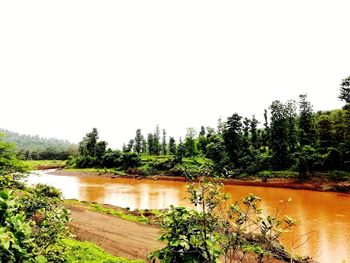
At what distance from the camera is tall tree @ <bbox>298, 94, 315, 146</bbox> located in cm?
5794

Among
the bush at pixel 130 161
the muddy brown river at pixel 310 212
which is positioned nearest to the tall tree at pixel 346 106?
the muddy brown river at pixel 310 212

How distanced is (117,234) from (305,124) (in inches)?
2157

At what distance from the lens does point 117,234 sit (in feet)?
55.0

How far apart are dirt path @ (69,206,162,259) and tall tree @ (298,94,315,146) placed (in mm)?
48251

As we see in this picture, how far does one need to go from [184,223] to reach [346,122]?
5092 cm

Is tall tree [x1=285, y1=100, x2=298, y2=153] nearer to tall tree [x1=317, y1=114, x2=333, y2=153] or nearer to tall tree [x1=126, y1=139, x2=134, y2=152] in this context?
tall tree [x1=317, y1=114, x2=333, y2=153]

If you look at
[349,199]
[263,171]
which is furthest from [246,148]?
[349,199]

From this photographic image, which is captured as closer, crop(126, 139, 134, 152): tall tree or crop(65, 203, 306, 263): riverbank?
crop(65, 203, 306, 263): riverbank

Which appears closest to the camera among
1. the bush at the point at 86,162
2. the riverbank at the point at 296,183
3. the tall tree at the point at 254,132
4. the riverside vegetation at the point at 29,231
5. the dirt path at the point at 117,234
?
the riverside vegetation at the point at 29,231

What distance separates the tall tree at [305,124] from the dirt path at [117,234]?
158 feet

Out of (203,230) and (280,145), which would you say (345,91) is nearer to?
(280,145)

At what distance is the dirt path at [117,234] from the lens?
46.3 feet

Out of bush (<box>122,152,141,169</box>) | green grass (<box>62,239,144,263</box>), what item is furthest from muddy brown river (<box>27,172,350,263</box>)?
bush (<box>122,152,141,169</box>)

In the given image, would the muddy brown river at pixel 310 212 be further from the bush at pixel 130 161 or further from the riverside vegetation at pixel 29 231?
the bush at pixel 130 161
